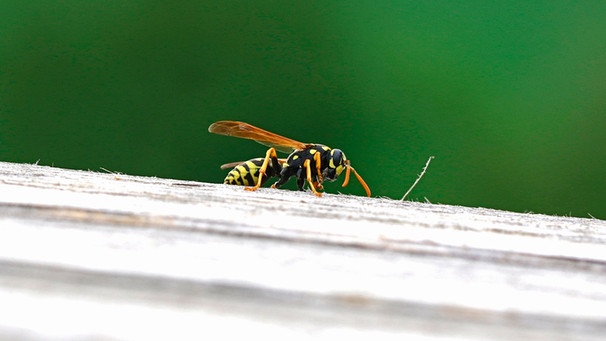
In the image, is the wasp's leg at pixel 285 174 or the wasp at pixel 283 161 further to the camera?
the wasp's leg at pixel 285 174

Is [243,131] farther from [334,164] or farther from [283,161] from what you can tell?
[334,164]

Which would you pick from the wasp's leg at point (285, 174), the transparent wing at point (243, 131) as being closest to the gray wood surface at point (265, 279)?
the transparent wing at point (243, 131)

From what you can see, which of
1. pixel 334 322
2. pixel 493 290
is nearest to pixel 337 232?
pixel 493 290

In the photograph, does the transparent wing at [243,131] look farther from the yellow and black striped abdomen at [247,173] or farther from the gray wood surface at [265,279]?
the gray wood surface at [265,279]

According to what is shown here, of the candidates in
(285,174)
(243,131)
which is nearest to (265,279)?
(243,131)

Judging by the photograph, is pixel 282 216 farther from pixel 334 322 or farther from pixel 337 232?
pixel 334 322

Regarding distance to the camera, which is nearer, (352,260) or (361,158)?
(352,260)

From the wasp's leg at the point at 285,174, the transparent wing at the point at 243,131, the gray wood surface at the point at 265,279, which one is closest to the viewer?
the gray wood surface at the point at 265,279
